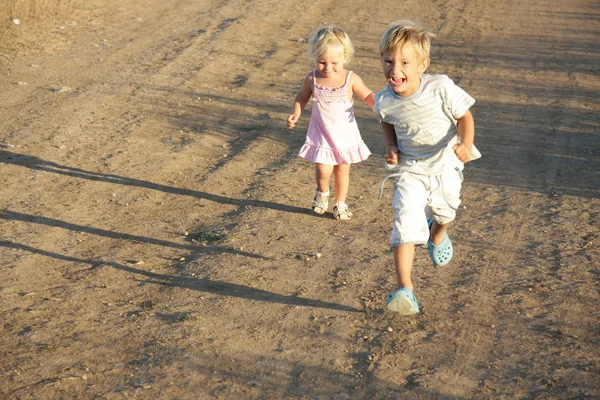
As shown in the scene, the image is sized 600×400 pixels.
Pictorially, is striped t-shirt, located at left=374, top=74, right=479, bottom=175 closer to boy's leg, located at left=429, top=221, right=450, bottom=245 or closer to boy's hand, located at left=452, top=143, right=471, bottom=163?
boy's hand, located at left=452, top=143, right=471, bottom=163

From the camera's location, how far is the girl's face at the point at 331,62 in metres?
5.93

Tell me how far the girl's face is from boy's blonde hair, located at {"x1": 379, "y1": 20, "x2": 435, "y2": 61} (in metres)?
1.41

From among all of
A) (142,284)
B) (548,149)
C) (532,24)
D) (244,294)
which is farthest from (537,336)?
(532,24)

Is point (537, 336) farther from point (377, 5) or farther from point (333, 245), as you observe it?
point (377, 5)

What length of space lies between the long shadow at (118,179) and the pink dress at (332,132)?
478 millimetres

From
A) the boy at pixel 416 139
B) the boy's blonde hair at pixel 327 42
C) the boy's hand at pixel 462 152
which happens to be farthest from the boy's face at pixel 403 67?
the boy's blonde hair at pixel 327 42

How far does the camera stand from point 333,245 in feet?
18.9

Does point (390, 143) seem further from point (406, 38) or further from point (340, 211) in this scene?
point (340, 211)

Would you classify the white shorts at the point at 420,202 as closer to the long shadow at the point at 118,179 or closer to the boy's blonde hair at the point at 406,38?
the boy's blonde hair at the point at 406,38

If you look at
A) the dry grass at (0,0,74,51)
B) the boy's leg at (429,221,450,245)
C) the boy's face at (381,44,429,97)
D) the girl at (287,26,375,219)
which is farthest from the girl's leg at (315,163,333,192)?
the dry grass at (0,0,74,51)

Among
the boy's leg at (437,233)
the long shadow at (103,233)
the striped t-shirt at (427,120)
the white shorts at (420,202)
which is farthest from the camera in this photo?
the long shadow at (103,233)

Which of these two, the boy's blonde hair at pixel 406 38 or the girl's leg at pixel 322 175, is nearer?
the boy's blonde hair at pixel 406 38

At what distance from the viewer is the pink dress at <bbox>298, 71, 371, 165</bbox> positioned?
242 inches

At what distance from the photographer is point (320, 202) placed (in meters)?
6.37
